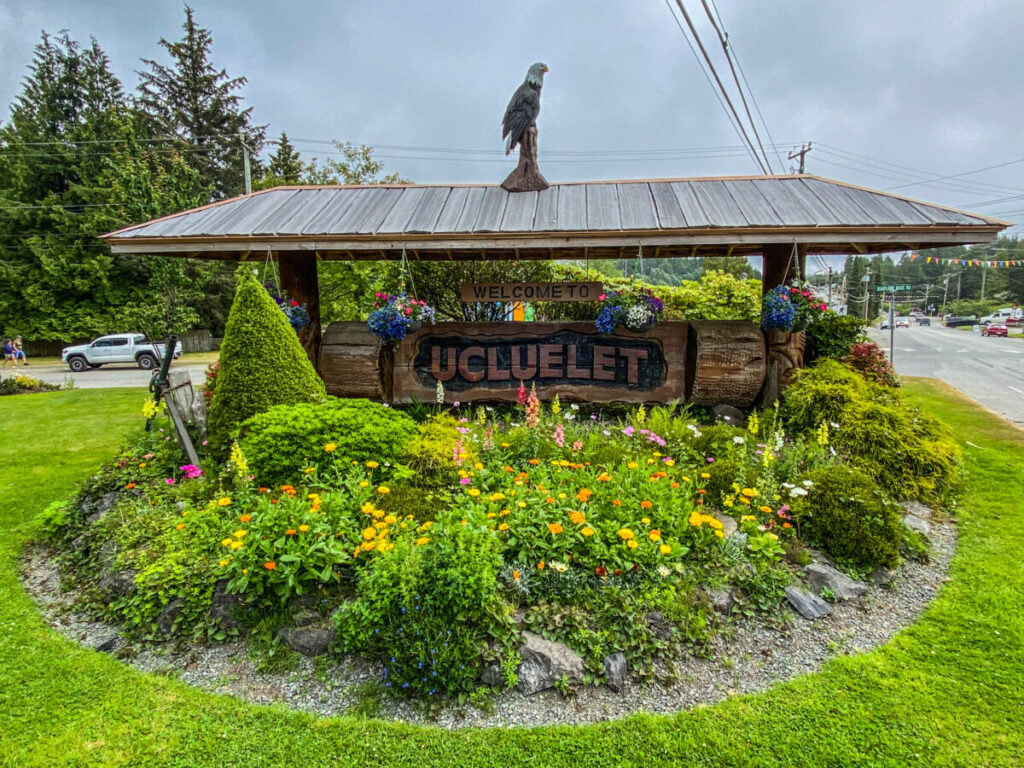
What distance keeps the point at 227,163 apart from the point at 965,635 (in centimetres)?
3587

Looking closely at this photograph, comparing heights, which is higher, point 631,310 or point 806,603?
point 631,310

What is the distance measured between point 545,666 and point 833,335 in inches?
244

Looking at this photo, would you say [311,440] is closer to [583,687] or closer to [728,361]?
[583,687]

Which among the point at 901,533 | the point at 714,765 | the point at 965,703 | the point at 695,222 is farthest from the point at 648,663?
the point at 695,222

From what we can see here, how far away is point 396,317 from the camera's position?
19.6ft

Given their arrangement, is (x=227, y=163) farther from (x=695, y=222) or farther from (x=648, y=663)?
(x=648, y=663)

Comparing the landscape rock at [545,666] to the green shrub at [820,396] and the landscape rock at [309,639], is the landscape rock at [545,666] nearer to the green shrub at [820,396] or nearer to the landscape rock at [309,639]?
the landscape rock at [309,639]

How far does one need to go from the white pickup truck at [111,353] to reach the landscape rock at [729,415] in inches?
850

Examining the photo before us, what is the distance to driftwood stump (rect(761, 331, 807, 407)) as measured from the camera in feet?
21.1

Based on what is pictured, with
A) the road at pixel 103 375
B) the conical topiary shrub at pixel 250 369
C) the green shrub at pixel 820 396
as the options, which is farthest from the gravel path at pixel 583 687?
the road at pixel 103 375

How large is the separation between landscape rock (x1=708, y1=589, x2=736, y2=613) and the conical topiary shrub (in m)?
3.88

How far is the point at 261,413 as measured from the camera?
14.4ft

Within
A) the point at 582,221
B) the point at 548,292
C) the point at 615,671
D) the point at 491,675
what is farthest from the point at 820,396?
the point at 491,675

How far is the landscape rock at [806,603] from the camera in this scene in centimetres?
314
